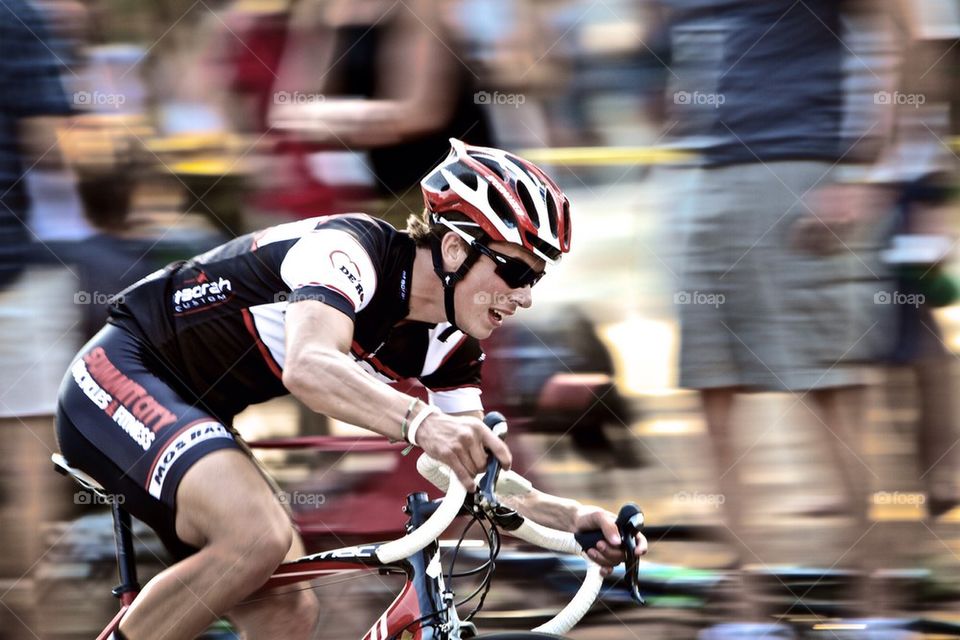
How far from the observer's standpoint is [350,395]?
2811 millimetres

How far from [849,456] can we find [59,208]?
2752 millimetres

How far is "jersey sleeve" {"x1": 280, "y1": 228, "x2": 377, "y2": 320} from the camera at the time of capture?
2967mm

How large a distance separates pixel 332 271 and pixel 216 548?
0.63 meters

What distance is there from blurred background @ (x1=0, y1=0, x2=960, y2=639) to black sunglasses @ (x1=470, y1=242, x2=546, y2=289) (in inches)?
57.3

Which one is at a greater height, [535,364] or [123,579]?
[535,364]

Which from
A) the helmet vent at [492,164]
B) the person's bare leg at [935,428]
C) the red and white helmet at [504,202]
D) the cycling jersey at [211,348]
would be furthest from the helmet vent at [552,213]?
the person's bare leg at [935,428]

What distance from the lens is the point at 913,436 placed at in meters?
4.95

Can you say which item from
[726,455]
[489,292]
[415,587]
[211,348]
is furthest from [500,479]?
[726,455]

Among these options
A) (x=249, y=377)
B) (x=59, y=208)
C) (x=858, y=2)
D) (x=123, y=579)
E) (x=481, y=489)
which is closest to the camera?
(x=481, y=489)

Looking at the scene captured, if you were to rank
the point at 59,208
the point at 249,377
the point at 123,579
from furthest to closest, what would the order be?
the point at 59,208, the point at 249,377, the point at 123,579

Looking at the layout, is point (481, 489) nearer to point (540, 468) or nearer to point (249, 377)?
point (249, 377)

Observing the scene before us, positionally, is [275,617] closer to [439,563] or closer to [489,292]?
[439,563]

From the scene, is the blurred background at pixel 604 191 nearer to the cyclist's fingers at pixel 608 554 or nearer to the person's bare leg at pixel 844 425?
the person's bare leg at pixel 844 425

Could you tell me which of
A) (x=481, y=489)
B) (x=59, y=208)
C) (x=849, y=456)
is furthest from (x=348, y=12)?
(x=481, y=489)
